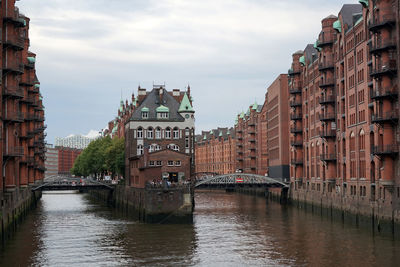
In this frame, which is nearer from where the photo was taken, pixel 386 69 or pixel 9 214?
pixel 386 69

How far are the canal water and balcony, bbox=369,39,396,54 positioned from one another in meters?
15.9

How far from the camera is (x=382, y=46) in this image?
5334cm

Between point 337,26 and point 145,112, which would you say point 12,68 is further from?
point 145,112

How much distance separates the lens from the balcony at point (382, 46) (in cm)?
5278

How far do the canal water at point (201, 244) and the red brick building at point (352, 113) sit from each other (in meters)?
5.39

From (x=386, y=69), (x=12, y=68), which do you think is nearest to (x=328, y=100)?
(x=386, y=69)

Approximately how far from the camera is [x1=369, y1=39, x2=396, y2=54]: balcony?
173 ft

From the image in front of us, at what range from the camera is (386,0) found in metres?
53.8

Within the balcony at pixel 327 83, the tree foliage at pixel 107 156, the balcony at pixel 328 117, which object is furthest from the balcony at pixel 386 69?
the tree foliage at pixel 107 156

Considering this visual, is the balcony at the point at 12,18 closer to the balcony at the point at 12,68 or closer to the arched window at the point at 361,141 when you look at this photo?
the balcony at the point at 12,68

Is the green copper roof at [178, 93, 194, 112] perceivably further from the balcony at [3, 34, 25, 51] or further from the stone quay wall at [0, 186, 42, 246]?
the balcony at [3, 34, 25, 51]

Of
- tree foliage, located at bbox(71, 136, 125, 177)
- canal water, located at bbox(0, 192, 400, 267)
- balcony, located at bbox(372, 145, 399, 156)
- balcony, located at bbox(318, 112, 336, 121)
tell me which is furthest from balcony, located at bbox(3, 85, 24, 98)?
tree foliage, located at bbox(71, 136, 125, 177)

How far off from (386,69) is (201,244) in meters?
21.8

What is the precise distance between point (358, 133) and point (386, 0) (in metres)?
16.4
